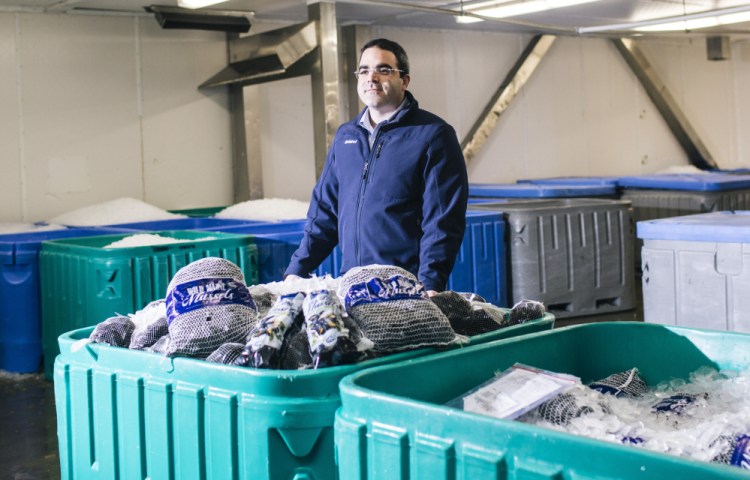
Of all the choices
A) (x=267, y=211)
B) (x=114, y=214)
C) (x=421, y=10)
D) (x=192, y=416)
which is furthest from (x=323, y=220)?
(x=421, y=10)

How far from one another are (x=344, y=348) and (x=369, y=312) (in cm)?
18

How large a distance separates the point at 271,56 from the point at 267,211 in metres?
1.24

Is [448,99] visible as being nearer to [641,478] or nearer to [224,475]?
[224,475]

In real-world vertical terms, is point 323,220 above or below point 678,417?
above

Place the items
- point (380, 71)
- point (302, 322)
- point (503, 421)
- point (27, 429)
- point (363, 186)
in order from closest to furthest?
point (503, 421), point (302, 322), point (380, 71), point (363, 186), point (27, 429)

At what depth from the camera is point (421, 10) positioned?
7.77 meters

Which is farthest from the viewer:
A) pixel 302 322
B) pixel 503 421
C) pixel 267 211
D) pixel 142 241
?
pixel 267 211

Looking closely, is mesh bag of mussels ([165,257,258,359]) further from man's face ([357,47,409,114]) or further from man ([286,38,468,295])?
man's face ([357,47,409,114])

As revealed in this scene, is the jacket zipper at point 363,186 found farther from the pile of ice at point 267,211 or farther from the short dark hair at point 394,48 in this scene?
the pile of ice at point 267,211

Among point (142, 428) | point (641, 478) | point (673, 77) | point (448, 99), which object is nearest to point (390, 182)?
point (142, 428)

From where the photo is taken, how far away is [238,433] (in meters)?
2.09

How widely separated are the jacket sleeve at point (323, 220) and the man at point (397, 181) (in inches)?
2.6

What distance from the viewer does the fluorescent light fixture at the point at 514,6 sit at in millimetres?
7711

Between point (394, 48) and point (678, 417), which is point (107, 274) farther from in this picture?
point (678, 417)
